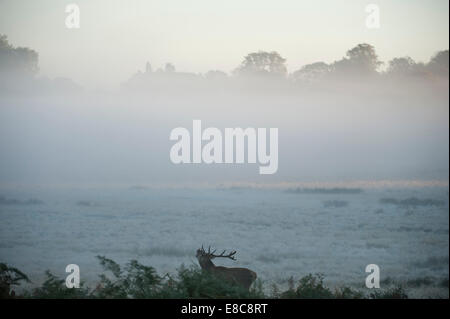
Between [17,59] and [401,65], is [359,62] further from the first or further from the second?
[17,59]

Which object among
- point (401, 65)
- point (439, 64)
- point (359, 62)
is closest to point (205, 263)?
point (359, 62)

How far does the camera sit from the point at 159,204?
2612 centimetres

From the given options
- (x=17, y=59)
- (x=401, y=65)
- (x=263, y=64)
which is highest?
(x=17, y=59)

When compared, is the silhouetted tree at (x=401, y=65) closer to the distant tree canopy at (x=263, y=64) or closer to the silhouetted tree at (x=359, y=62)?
the silhouetted tree at (x=359, y=62)

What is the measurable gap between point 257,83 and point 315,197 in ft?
19.5

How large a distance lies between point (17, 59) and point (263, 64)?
10.0 m

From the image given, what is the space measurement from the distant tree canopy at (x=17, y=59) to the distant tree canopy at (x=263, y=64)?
27.6 feet

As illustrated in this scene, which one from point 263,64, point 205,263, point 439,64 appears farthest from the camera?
point 263,64

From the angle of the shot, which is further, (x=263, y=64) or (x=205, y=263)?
(x=263, y=64)

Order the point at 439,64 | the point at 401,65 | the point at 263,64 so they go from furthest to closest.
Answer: the point at 263,64, the point at 439,64, the point at 401,65

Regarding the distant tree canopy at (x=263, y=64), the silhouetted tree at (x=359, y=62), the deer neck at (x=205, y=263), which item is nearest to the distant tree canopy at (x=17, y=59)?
the distant tree canopy at (x=263, y=64)

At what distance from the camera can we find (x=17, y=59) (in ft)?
77.4
